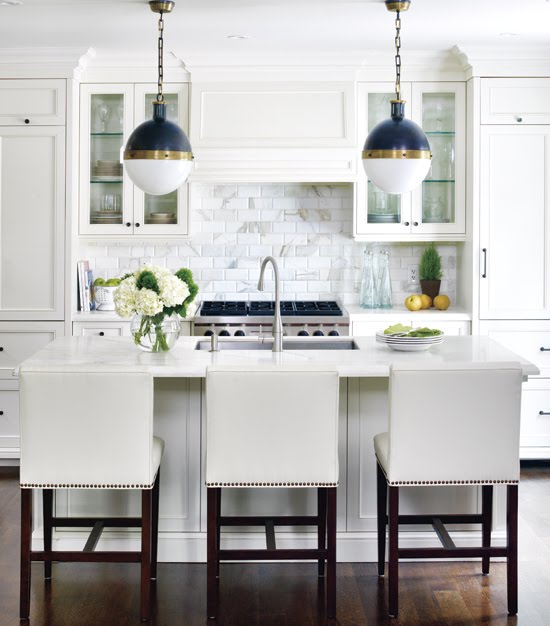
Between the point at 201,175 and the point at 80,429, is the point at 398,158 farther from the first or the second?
the point at 201,175

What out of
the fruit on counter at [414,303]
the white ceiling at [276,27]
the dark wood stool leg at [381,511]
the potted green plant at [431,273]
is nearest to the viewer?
the dark wood stool leg at [381,511]

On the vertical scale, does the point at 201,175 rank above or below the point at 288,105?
below

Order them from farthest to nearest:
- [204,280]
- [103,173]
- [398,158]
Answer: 1. [204,280]
2. [103,173]
3. [398,158]

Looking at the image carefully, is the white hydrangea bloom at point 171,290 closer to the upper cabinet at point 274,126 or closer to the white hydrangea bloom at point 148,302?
the white hydrangea bloom at point 148,302

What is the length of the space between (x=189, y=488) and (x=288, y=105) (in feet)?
8.43

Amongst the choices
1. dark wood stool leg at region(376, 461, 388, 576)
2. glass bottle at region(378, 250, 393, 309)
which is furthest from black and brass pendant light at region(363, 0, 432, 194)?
glass bottle at region(378, 250, 393, 309)

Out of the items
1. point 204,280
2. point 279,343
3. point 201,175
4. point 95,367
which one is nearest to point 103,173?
point 201,175

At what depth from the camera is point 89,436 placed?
124 inches

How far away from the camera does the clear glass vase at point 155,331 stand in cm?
362

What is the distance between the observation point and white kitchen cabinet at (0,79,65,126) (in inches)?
207

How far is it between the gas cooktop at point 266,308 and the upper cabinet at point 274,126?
781 millimetres

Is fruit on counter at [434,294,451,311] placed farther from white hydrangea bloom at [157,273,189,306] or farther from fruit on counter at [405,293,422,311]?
white hydrangea bloom at [157,273,189,306]

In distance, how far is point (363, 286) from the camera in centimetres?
575

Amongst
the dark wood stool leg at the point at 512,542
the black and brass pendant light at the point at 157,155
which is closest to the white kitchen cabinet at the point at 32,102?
the black and brass pendant light at the point at 157,155
